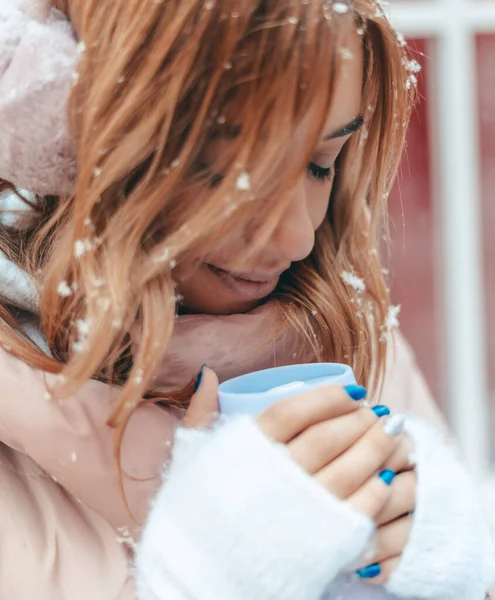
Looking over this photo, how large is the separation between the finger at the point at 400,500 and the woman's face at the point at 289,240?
212mm

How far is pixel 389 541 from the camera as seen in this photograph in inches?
28.0

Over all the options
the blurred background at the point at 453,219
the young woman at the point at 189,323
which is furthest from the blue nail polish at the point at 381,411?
the blurred background at the point at 453,219

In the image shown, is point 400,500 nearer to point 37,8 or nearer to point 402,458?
point 402,458

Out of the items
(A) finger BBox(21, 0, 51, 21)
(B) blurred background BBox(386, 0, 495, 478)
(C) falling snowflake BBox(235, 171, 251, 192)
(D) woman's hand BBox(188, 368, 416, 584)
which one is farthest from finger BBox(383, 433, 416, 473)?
(B) blurred background BBox(386, 0, 495, 478)

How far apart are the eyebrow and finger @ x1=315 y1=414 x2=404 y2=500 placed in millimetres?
247

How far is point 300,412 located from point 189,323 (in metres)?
0.15

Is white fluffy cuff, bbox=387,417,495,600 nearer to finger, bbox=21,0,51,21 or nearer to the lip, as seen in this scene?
the lip

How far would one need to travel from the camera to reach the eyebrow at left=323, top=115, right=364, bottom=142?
738 millimetres

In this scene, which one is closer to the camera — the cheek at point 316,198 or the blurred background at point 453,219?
the cheek at point 316,198

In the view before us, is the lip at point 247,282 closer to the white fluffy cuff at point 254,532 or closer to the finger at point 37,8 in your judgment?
the white fluffy cuff at point 254,532

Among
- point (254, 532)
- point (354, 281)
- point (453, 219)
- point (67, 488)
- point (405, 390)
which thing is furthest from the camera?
point (453, 219)

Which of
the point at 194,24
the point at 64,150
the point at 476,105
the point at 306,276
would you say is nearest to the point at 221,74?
the point at 194,24

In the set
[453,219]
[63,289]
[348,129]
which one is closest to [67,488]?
[63,289]

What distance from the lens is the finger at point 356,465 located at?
2.27 ft
